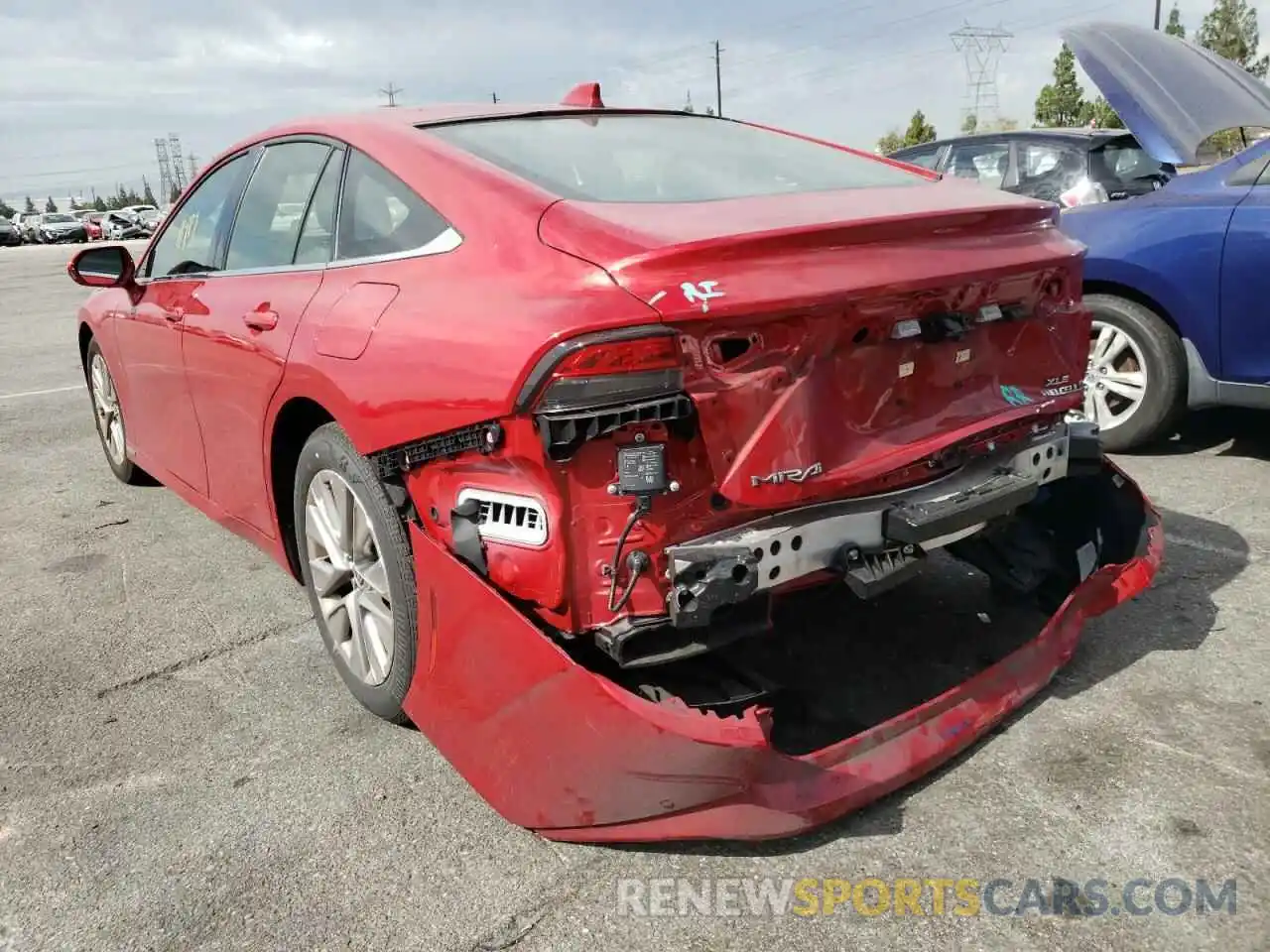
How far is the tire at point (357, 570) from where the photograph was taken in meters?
2.55

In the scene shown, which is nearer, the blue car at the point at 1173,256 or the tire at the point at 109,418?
the blue car at the point at 1173,256

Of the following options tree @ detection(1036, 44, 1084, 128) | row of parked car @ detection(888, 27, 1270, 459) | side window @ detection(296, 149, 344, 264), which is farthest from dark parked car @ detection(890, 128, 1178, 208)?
tree @ detection(1036, 44, 1084, 128)

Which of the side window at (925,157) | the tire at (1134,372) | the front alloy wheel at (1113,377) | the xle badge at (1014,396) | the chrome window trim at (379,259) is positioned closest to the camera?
the chrome window trim at (379,259)

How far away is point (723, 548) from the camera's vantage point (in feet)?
6.82

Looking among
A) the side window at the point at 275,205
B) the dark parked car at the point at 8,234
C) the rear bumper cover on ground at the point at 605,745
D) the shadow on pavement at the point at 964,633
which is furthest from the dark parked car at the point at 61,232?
the rear bumper cover on ground at the point at 605,745

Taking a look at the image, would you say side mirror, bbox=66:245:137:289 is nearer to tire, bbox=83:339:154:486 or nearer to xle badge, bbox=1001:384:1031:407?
tire, bbox=83:339:154:486

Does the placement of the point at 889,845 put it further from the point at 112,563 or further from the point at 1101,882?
the point at 112,563

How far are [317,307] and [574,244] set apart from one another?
971mm

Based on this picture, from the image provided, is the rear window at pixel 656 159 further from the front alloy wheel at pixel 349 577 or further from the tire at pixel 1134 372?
the tire at pixel 1134 372

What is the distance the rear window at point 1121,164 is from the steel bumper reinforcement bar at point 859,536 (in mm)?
5035

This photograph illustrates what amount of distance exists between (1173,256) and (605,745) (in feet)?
12.7

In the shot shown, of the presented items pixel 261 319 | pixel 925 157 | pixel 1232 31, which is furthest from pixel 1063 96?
pixel 261 319

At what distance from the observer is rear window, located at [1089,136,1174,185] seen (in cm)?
684

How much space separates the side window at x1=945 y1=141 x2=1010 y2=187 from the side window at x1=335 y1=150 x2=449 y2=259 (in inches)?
224
